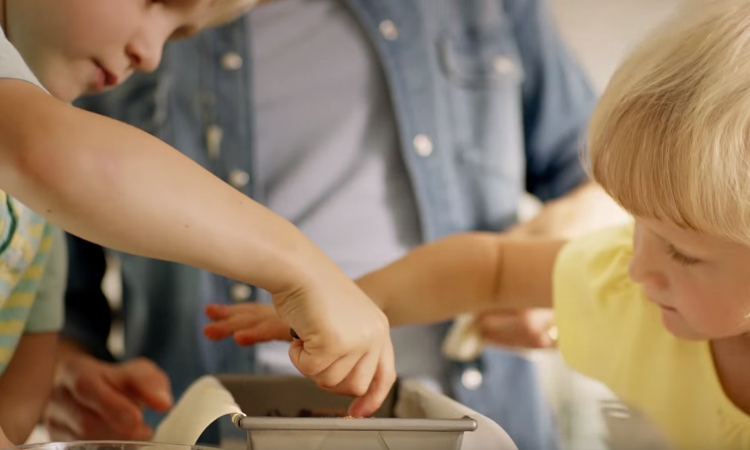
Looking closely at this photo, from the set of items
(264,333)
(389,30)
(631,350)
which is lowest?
(631,350)

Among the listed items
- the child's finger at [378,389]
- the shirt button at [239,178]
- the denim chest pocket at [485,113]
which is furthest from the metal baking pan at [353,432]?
the denim chest pocket at [485,113]

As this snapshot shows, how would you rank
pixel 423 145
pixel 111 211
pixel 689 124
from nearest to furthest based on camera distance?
pixel 111 211
pixel 689 124
pixel 423 145

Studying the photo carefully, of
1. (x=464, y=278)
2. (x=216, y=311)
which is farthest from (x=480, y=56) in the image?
(x=216, y=311)

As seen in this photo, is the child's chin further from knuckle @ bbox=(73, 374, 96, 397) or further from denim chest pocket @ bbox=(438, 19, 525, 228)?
knuckle @ bbox=(73, 374, 96, 397)

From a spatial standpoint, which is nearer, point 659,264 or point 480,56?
point 659,264

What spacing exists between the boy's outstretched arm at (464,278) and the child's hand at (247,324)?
51 mm

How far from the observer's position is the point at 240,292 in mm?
328

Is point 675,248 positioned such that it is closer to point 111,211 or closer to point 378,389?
point 378,389

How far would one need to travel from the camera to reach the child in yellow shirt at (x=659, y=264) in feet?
1.13

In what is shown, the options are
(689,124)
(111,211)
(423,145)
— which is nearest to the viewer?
(111,211)

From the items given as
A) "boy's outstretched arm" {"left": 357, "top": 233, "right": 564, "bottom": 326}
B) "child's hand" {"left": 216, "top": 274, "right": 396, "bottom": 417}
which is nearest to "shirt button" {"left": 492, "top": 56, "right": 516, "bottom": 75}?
"boy's outstretched arm" {"left": 357, "top": 233, "right": 564, "bottom": 326}

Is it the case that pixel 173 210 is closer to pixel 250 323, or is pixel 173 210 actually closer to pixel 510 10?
pixel 250 323

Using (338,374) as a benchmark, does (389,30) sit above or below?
above

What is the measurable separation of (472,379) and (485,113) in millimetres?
173
